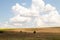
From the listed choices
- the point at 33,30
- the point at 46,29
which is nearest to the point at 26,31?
the point at 33,30

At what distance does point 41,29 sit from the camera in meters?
75.3

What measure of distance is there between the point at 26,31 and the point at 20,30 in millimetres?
3695

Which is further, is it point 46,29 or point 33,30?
point 46,29

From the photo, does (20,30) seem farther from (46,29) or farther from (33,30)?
(46,29)

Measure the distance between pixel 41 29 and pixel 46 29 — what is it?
184 inches

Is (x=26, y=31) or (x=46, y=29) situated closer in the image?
(x=26, y=31)

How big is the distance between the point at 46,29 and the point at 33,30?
9.15 meters

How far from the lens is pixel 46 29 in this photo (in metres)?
79.2

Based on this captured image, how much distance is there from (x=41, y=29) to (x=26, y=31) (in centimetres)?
682

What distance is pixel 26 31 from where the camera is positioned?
7312 cm

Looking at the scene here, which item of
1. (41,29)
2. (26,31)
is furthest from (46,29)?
(26,31)

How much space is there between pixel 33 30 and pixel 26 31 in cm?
304

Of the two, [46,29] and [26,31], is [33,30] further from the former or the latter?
[46,29]

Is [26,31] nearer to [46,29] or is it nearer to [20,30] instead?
[20,30]
